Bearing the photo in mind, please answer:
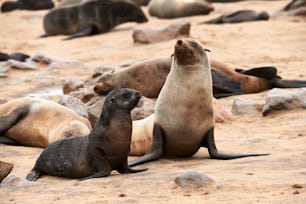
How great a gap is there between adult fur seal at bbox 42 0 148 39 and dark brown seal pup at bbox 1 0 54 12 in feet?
12.4

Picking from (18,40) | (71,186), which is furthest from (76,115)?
(18,40)

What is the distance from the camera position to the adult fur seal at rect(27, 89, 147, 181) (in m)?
5.43

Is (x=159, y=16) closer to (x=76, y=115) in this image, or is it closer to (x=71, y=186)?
(x=76, y=115)

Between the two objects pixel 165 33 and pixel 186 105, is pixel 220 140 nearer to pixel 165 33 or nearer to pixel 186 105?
pixel 186 105

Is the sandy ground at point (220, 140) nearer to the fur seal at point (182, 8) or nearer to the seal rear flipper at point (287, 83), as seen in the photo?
the seal rear flipper at point (287, 83)

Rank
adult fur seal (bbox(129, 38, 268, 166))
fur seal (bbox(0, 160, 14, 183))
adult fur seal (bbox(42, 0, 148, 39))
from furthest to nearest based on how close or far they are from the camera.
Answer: adult fur seal (bbox(42, 0, 148, 39)) < adult fur seal (bbox(129, 38, 268, 166)) < fur seal (bbox(0, 160, 14, 183))

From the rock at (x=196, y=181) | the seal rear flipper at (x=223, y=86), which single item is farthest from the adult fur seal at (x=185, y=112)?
the seal rear flipper at (x=223, y=86)

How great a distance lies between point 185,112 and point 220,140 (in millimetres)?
745

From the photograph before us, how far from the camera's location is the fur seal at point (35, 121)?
23.3 feet

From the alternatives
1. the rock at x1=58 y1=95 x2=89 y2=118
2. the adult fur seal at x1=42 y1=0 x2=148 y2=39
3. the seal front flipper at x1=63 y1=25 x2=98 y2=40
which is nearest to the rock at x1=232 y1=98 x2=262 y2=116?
the rock at x1=58 y1=95 x2=89 y2=118

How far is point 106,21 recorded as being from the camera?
1588 centimetres

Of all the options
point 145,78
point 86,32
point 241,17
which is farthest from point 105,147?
point 86,32

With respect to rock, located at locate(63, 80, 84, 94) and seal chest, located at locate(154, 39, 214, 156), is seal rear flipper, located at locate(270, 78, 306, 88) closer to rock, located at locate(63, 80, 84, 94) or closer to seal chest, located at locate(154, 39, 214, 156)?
rock, located at locate(63, 80, 84, 94)

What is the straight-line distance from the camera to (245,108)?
7727mm
